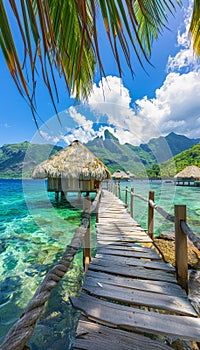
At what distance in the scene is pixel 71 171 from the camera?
9930 millimetres

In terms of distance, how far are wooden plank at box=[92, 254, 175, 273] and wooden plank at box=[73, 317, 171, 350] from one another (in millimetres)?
1219

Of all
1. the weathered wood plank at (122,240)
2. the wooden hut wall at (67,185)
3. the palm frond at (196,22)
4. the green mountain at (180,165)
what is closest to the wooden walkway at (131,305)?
the weathered wood plank at (122,240)

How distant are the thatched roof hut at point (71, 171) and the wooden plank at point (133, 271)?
7.54 m

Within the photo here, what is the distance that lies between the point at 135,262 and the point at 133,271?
0.31 meters

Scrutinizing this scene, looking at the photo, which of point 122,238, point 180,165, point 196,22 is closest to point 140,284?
point 122,238

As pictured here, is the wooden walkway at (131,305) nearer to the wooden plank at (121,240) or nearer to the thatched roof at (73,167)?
the wooden plank at (121,240)

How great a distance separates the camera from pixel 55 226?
8016 millimetres

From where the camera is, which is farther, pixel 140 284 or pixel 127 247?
pixel 127 247

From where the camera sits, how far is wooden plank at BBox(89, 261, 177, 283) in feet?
7.48

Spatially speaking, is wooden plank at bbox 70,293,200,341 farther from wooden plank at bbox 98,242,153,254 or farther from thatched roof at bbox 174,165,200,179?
thatched roof at bbox 174,165,200,179

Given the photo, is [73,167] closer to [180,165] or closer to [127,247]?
[127,247]

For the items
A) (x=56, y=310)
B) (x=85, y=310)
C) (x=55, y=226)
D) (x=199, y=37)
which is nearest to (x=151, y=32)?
(x=199, y=37)

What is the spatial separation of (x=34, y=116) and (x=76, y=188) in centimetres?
997

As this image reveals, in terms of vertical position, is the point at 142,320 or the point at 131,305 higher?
the point at 142,320
